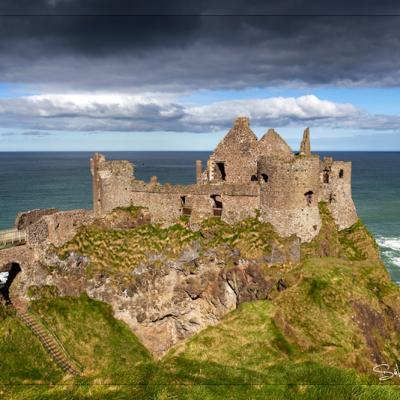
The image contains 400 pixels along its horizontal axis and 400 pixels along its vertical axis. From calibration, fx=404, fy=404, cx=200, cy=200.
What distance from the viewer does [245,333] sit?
27.8 metres

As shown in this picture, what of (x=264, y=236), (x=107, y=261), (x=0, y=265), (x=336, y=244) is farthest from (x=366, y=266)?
(x=0, y=265)

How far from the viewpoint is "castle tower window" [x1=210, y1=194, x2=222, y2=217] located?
3734 cm

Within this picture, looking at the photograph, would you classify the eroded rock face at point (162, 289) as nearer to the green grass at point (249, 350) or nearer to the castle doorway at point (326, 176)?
the green grass at point (249, 350)

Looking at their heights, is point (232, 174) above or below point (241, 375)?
above

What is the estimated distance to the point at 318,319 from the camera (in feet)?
93.4

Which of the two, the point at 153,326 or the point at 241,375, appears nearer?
the point at 241,375

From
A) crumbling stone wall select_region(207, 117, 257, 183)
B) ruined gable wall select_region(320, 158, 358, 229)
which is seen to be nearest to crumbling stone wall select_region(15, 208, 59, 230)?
crumbling stone wall select_region(207, 117, 257, 183)

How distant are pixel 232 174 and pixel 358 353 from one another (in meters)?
20.1

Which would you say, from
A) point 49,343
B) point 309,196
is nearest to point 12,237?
point 49,343

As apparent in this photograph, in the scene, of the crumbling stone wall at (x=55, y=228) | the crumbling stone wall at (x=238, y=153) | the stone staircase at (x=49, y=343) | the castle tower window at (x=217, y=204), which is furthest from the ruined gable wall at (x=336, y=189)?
the stone staircase at (x=49, y=343)

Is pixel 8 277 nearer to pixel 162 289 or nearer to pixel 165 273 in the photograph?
pixel 162 289

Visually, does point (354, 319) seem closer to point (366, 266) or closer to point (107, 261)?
point (366, 266)

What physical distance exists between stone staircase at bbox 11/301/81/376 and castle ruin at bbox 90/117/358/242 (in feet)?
39.3

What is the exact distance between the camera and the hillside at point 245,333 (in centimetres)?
1756
